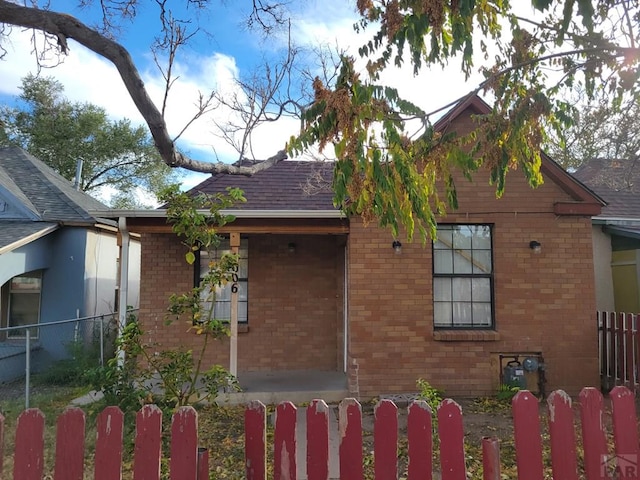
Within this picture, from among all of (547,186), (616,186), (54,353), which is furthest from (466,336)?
(54,353)

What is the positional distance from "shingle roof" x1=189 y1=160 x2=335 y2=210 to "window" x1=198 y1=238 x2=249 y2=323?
37.9 inches

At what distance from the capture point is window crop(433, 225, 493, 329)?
306 inches

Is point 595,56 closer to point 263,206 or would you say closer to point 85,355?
point 263,206

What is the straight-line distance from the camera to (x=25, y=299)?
11750 millimetres

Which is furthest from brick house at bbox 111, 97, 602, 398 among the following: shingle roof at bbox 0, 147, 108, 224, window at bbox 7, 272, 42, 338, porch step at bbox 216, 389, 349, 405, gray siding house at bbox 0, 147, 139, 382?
window at bbox 7, 272, 42, 338

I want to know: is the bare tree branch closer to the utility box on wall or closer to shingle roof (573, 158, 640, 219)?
the utility box on wall

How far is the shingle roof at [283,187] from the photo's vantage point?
28.5 ft

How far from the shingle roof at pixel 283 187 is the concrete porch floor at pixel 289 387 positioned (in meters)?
3.05

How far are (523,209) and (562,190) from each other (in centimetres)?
74

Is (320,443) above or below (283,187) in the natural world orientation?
below

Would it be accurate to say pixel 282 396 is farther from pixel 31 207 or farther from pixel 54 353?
pixel 31 207

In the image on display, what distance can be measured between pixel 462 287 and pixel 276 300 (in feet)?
11.5

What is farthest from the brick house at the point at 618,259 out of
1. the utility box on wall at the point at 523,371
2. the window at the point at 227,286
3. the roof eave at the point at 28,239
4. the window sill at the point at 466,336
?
the roof eave at the point at 28,239

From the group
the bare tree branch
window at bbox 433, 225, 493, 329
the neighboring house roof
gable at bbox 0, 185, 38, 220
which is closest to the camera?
the bare tree branch
